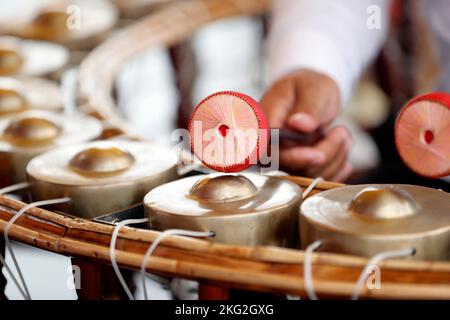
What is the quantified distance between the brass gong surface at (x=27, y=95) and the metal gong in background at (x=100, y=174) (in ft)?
A: 2.09

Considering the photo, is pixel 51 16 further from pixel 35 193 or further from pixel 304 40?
pixel 35 193

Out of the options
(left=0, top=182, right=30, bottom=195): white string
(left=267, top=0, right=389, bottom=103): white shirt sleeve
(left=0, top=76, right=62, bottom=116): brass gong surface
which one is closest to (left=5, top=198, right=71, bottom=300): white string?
(left=0, top=182, right=30, bottom=195): white string

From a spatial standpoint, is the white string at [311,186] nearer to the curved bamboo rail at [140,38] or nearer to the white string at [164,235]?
the white string at [164,235]

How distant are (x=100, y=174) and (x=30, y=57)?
152 cm

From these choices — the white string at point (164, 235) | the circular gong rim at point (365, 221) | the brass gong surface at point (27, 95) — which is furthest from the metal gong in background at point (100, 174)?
the brass gong surface at point (27, 95)

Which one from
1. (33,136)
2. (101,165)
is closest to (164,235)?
(101,165)

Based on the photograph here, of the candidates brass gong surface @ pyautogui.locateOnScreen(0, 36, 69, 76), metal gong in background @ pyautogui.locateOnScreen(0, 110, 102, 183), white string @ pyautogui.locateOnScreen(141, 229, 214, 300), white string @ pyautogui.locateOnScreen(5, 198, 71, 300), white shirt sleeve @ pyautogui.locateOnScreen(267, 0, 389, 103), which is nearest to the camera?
white string @ pyautogui.locateOnScreen(141, 229, 214, 300)

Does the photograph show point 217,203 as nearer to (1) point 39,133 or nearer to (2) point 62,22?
(1) point 39,133

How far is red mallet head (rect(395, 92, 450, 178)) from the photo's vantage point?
0.97 meters

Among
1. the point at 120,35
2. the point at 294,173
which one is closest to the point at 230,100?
the point at 294,173

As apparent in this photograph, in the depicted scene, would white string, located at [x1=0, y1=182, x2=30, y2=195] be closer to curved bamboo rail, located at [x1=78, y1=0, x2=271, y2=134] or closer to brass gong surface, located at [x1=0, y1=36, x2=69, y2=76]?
curved bamboo rail, located at [x1=78, y1=0, x2=271, y2=134]

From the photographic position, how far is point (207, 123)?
1037 millimetres

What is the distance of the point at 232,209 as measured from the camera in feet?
3.23

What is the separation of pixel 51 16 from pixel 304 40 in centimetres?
117
